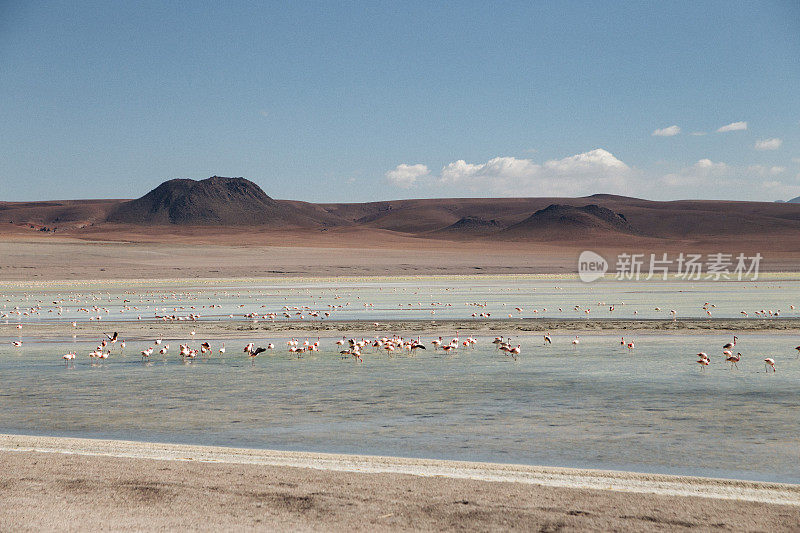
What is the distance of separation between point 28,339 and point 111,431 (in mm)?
11725

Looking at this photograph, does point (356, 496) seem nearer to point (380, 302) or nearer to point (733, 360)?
point (733, 360)

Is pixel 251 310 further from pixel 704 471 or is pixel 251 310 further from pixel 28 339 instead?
pixel 704 471

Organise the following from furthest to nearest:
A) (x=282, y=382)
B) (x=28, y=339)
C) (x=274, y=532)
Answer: (x=28, y=339)
(x=282, y=382)
(x=274, y=532)

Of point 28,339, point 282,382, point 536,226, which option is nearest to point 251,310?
point 28,339

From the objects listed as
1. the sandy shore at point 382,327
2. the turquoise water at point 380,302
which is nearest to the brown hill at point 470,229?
the turquoise water at point 380,302

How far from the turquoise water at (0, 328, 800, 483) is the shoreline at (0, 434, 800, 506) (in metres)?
0.42

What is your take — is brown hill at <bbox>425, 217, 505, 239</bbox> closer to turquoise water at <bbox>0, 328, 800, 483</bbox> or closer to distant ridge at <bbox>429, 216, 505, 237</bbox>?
distant ridge at <bbox>429, 216, 505, 237</bbox>

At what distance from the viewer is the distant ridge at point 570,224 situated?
540ft

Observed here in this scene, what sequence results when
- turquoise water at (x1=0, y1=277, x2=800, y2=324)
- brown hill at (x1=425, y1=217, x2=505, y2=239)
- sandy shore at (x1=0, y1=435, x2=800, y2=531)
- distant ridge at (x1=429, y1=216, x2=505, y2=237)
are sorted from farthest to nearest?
distant ridge at (x1=429, y1=216, x2=505, y2=237)
brown hill at (x1=425, y1=217, x2=505, y2=239)
turquoise water at (x1=0, y1=277, x2=800, y2=324)
sandy shore at (x1=0, y1=435, x2=800, y2=531)

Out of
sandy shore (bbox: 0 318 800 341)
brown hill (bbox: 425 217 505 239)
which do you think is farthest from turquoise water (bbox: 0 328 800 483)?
brown hill (bbox: 425 217 505 239)

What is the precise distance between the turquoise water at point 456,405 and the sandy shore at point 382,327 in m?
4.07

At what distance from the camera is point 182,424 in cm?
934

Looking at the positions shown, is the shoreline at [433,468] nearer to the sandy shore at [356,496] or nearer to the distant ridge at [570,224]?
the sandy shore at [356,496]

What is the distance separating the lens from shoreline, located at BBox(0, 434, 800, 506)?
6.30 m
